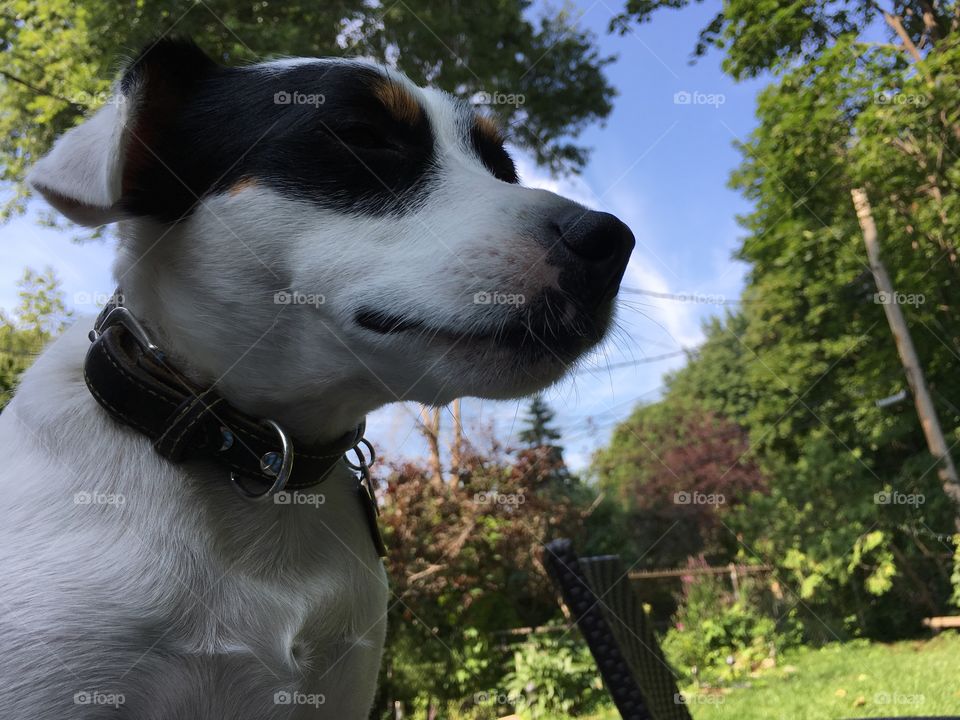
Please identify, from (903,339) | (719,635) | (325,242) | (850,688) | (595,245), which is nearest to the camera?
(595,245)

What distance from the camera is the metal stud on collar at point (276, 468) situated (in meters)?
1.37

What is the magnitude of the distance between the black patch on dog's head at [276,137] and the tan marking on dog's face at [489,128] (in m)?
0.29

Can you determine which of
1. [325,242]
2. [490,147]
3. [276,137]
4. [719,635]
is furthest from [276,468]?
[719,635]

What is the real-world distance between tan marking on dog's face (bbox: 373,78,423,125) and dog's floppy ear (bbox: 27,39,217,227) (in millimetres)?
449

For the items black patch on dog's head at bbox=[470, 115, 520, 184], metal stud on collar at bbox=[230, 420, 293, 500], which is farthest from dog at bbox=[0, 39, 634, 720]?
black patch on dog's head at bbox=[470, 115, 520, 184]

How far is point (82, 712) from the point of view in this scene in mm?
1231

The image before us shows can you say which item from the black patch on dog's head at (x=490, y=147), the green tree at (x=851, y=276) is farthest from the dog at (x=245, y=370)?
the green tree at (x=851, y=276)

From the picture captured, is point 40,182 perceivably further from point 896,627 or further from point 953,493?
point 896,627

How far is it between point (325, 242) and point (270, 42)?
572cm

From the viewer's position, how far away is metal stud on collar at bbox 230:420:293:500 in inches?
53.8

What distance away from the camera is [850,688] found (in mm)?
6043

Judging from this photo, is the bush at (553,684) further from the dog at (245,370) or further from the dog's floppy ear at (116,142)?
the dog's floppy ear at (116,142)

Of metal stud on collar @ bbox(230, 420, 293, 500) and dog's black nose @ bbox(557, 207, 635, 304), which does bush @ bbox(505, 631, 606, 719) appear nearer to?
metal stud on collar @ bbox(230, 420, 293, 500)

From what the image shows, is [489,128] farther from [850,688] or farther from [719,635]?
[719,635]
